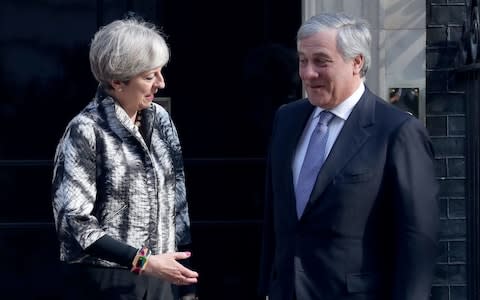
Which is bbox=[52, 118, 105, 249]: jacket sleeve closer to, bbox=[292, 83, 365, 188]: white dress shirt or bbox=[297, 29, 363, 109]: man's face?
bbox=[292, 83, 365, 188]: white dress shirt

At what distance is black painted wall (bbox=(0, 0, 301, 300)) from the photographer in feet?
21.3

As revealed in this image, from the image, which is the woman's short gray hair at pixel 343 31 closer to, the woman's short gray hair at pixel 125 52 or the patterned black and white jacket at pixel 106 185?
the woman's short gray hair at pixel 125 52

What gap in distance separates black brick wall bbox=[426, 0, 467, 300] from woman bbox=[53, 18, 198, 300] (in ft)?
7.59

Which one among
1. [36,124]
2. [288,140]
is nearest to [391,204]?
[288,140]

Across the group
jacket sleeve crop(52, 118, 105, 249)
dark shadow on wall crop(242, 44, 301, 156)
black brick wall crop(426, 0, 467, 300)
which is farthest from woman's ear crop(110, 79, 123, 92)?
black brick wall crop(426, 0, 467, 300)

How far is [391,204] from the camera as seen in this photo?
4027 mm

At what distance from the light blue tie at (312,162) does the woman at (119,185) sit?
0.48m

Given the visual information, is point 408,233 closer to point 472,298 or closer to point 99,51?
point 99,51

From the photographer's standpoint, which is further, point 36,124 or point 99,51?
point 36,124

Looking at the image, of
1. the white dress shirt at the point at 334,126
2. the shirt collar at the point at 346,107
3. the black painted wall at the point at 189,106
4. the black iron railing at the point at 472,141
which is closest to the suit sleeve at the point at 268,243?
the white dress shirt at the point at 334,126

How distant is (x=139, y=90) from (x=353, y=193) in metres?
0.89

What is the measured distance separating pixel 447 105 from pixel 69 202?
2.71 meters

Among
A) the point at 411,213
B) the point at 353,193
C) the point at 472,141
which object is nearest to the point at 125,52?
the point at 353,193

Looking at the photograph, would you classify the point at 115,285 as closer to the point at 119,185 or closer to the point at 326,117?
the point at 119,185
